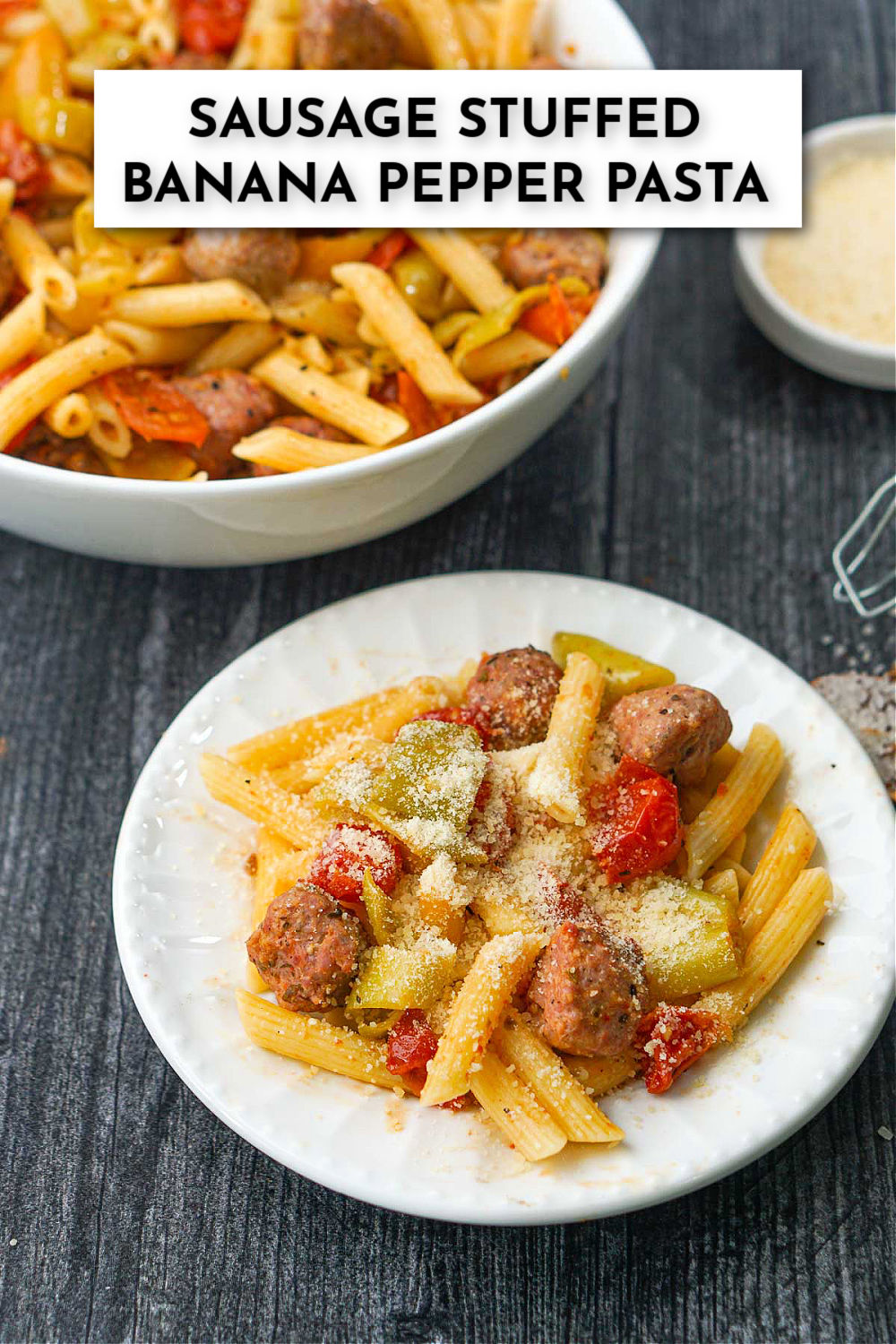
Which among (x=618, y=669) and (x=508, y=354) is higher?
(x=508, y=354)

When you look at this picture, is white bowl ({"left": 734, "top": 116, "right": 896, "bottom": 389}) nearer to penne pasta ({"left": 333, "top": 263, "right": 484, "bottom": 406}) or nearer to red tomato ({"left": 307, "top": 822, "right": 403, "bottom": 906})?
penne pasta ({"left": 333, "top": 263, "right": 484, "bottom": 406})

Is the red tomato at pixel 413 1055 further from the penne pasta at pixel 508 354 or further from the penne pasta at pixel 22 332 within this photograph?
the penne pasta at pixel 22 332

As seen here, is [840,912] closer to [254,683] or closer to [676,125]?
[254,683]

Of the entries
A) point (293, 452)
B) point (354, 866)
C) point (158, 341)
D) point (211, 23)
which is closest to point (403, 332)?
point (293, 452)

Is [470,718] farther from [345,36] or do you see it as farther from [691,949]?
[345,36]

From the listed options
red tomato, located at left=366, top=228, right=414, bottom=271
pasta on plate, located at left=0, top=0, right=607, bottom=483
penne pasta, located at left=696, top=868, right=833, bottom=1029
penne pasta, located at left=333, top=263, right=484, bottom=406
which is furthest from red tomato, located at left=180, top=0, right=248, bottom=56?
penne pasta, located at left=696, top=868, right=833, bottom=1029

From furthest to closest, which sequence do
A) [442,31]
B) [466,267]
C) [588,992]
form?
[442,31] → [466,267] → [588,992]

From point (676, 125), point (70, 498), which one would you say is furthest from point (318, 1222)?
point (676, 125)
